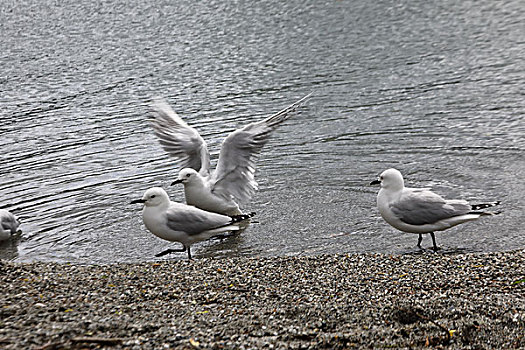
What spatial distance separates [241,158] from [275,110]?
14.9 feet

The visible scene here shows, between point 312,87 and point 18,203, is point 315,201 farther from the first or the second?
point 312,87

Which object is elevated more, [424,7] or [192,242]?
[424,7]

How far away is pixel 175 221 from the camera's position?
9.27 meters

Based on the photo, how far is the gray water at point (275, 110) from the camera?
32.9 ft

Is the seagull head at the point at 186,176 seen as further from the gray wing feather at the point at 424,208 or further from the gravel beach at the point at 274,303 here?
the gray wing feather at the point at 424,208

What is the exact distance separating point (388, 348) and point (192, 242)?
4.58 m

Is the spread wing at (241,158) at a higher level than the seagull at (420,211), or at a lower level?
higher

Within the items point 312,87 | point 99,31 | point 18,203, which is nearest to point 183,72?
point 312,87

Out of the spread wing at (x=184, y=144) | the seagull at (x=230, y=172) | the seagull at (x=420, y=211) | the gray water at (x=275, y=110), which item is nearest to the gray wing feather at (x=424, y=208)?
the seagull at (x=420, y=211)

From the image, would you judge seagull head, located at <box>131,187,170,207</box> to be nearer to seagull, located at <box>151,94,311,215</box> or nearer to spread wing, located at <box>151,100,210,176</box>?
seagull, located at <box>151,94,311,215</box>

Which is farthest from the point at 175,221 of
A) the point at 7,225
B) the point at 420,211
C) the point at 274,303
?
the point at 274,303

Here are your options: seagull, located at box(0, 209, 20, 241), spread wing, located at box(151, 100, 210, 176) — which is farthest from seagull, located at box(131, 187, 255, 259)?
seagull, located at box(0, 209, 20, 241)

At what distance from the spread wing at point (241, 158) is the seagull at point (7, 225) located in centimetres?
280

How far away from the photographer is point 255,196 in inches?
444
